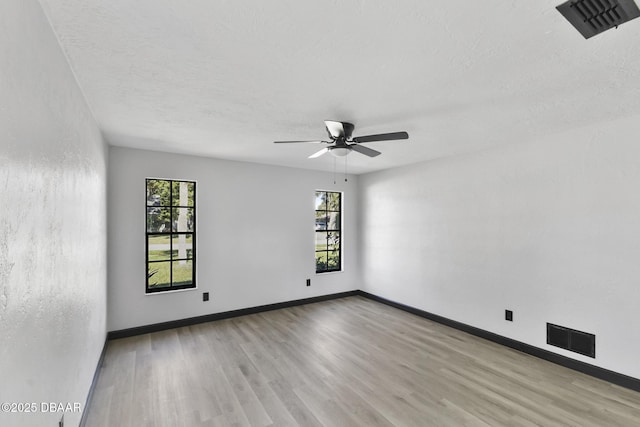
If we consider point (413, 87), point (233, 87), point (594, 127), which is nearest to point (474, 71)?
point (413, 87)

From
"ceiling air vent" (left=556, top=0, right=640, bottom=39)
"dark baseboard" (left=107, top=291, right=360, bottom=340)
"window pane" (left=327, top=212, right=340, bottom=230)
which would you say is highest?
"ceiling air vent" (left=556, top=0, right=640, bottom=39)

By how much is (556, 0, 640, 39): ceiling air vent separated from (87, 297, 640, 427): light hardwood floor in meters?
2.64

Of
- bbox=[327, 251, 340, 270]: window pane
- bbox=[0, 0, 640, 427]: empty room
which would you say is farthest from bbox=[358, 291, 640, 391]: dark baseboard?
bbox=[327, 251, 340, 270]: window pane

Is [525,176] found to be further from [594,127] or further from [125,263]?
[125,263]

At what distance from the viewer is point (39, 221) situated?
1290mm

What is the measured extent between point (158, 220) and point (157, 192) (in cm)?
40

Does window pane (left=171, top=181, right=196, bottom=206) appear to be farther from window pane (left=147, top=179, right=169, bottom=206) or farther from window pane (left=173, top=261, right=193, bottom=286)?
window pane (left=173, top=261, right=193, bottom=286)

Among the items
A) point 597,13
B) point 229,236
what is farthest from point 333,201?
point 597,13

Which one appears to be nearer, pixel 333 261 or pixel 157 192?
pixel 157 192

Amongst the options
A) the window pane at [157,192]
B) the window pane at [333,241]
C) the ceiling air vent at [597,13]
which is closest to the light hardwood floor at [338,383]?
the window pane at [157,192]

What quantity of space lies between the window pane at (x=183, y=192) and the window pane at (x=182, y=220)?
0.10 meters

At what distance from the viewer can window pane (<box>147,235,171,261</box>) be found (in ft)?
13.4

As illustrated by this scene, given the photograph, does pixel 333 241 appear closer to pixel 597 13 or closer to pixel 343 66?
pixel 343 66

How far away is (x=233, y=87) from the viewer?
216 cm
